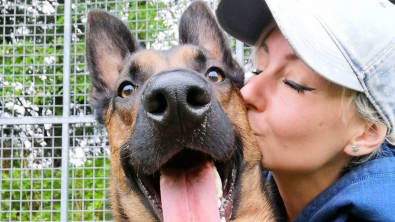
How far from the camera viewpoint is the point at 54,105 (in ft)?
17.7

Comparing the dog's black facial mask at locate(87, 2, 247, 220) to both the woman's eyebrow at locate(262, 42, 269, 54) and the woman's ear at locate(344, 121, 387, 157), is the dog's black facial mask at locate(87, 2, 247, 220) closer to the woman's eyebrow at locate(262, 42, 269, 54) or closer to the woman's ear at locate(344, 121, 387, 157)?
the woman's eyebrow at locate(262, 42, 269, 54)

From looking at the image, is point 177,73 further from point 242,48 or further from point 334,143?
point 242,48

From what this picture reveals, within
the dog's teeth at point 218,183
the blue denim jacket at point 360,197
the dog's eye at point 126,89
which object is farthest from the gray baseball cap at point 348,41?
the dog's eye at point 126,89

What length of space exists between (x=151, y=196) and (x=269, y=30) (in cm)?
111

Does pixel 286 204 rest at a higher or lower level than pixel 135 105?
lower

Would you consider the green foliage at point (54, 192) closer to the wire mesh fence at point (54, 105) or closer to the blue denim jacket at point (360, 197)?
the wire mesh fence at point (54, 105)

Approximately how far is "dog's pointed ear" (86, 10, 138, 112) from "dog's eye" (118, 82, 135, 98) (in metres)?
0.42

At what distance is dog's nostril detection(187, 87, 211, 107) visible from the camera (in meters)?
1.83

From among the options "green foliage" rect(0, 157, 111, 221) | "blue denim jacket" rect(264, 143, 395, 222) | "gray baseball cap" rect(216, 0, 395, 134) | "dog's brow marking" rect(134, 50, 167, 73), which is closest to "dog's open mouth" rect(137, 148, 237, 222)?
"blue denim jacket" rect(264, 143, 395, 222)

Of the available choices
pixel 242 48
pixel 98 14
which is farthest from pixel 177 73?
pixel 242 48

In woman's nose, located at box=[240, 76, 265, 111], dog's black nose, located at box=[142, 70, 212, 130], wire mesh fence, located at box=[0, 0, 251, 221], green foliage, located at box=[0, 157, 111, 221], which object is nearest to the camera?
dog's black nose, located at box=[142, 70, 212, 130]

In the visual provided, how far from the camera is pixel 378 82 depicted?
83.3 inches

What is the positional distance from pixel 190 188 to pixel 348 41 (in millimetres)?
996

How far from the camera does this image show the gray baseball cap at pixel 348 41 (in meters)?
2.08
